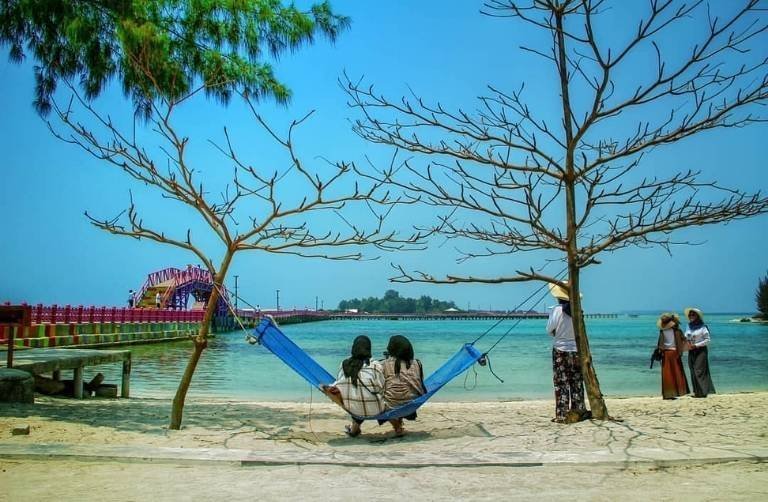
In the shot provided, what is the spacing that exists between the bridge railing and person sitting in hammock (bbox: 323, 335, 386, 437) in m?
14.4

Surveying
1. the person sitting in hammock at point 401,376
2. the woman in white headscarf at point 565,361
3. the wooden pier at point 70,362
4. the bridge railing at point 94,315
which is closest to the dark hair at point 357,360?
the person sitting in hammock at point 401,376

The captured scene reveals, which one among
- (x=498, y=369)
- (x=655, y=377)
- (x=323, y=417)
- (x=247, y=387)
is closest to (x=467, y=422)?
(x=323, y=417)

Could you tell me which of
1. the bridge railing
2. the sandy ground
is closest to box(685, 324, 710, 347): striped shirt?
the sandy ground

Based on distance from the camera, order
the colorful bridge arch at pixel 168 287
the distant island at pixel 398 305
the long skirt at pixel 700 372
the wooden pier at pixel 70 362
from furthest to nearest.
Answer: the distant island at pixel 398 305 → the colorful bridge arch at pixel 168 287 → the long skirt at pixel 700 372 → the wooden pier at pixel 70 362

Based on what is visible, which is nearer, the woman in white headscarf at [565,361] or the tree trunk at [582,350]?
the tree trunk at [582,350]

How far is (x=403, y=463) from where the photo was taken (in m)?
3.77

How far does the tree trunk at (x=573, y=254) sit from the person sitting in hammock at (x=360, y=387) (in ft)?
5.28

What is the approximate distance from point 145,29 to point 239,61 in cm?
84

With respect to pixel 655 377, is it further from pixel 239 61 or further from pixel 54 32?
pixel 54 32

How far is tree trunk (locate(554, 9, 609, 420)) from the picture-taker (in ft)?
17.6

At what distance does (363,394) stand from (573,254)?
1.97 meters

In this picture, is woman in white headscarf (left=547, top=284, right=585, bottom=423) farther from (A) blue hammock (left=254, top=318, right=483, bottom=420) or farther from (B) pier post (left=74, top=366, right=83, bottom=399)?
(B) pier post (left=74, top=366, right=83, bottom=399)

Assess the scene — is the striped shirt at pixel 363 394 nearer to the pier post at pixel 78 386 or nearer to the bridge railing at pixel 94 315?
the pier post at pixel 78 386

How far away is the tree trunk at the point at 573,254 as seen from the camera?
17.6ft
